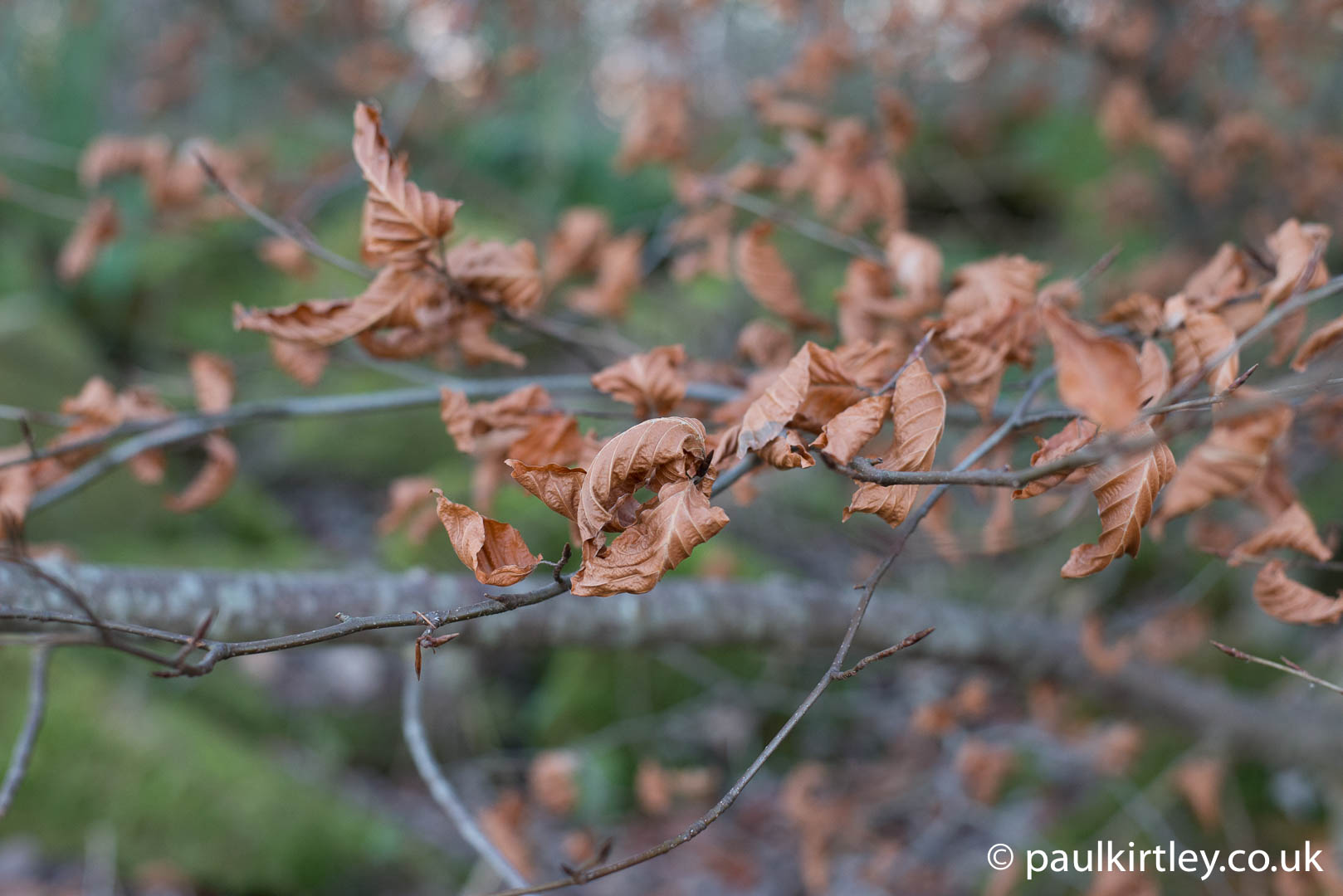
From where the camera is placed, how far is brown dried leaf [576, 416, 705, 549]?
0.57 metres

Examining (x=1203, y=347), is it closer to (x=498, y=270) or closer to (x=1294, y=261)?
(x=1294, y=261)

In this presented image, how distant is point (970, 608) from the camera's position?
1695 mm

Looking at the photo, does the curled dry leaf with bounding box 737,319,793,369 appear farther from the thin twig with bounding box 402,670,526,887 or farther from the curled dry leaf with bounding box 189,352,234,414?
the curled dry leaf with bounding box 189,352,234,414

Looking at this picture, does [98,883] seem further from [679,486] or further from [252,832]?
[679,486]

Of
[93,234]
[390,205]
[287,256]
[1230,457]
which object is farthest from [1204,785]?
[93,234]

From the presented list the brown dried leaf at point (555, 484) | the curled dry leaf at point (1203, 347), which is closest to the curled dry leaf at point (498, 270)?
the brown dried leaf at point (555, 484)

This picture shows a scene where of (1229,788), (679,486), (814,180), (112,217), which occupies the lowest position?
(1229,788)

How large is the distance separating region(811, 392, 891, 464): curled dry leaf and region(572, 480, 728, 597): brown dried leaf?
9cm

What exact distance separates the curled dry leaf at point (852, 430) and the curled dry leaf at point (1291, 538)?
0.40 meters

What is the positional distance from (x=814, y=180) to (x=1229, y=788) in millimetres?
1678

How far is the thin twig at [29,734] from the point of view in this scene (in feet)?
2.69

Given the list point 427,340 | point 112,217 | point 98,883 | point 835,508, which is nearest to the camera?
point 427,340

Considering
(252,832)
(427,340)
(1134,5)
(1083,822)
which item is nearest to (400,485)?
(427,340)

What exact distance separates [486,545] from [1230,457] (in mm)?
512
